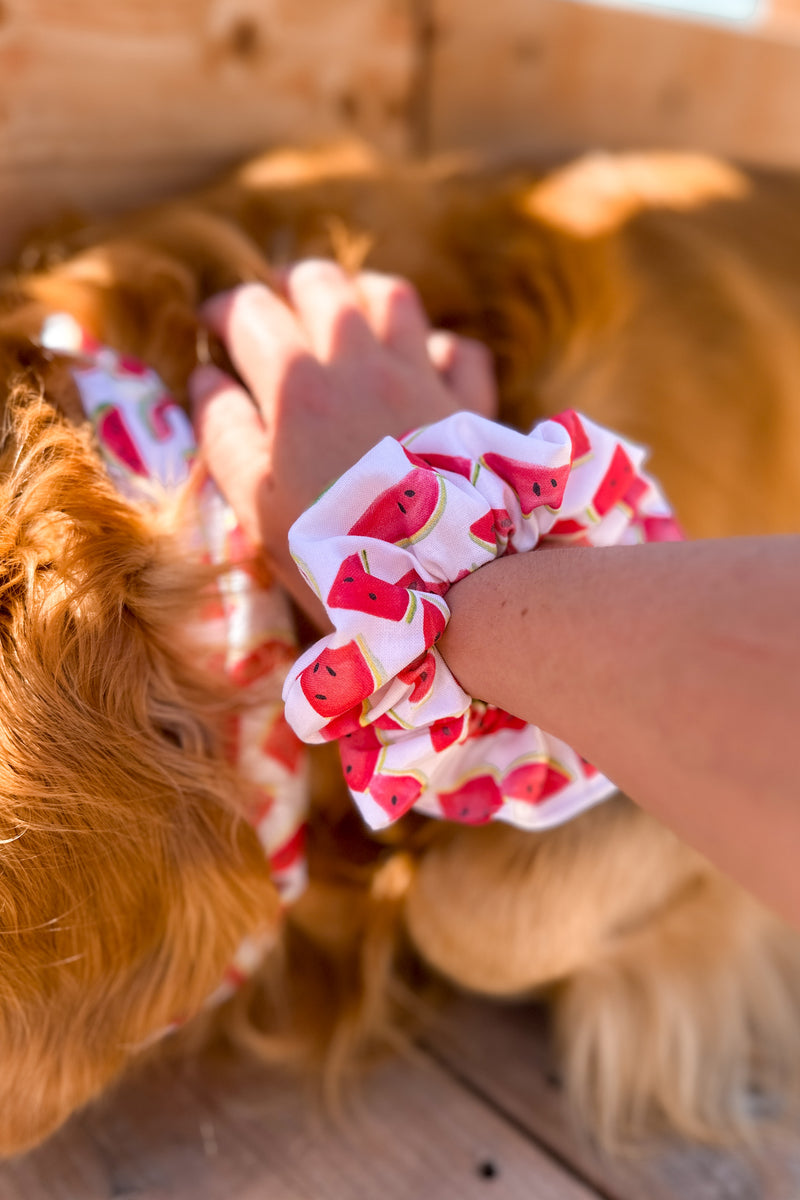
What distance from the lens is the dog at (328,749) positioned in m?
0.65

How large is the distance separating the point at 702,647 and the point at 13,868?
17.8 inches

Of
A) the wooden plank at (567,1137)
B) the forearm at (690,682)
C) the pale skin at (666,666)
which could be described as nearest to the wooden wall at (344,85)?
the pale skin at (666,666)

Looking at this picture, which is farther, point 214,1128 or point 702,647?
point 214,1128

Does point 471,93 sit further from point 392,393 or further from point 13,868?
point 13,868

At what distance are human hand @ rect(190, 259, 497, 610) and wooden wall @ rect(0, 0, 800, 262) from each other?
0.34 metres

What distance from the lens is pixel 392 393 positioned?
781 millimetres

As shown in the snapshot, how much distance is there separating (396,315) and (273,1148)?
2.46 feet

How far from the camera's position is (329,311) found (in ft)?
2.81

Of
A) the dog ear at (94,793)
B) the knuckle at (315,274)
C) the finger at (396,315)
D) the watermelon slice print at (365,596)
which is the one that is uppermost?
the knuckle at (315,274)

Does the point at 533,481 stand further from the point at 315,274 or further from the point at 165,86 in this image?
the point at 165,86

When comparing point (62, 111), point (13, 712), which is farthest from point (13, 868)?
point (62, 111)

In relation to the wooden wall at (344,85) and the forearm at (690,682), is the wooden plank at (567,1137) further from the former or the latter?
the wooden wall at (344,85)

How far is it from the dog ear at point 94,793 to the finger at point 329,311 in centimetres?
23

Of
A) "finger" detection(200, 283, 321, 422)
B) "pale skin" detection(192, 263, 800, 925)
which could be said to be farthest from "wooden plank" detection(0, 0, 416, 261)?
"pale skin" detection(192, 263, 800, 925)
